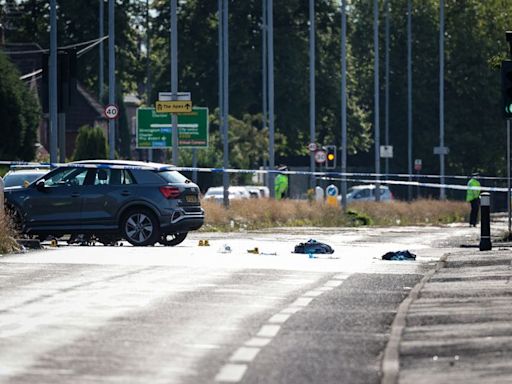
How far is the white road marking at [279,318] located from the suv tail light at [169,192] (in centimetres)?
1419

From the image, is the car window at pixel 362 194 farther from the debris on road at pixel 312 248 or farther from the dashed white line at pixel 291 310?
the dashed white line at pixel 291 310

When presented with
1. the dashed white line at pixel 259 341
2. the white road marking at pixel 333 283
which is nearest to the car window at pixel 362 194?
the white road marking at pixel 333 283

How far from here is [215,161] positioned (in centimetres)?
8081

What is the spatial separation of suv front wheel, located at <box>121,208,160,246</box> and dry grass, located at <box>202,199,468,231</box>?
13698mm

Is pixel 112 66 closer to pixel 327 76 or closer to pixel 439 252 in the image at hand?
Answer: pixel 439 252

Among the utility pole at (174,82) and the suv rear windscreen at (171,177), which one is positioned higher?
the utility pole at (174,82)

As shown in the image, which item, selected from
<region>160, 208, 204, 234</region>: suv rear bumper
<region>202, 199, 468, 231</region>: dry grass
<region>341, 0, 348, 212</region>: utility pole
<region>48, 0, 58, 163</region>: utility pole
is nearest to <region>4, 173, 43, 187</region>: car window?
<region>160, 208, 204, 234</region>: suv rear bumper

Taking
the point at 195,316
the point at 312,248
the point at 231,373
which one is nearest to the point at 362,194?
the point at 312,248

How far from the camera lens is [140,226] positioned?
3091 centimetres

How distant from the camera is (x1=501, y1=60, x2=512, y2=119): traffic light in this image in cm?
2631

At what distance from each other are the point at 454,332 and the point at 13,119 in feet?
162

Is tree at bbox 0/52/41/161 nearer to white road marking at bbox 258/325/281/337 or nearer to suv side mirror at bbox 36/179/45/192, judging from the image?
suv side mirror at bbox 36/179/45/192

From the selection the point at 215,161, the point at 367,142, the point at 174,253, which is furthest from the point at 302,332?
the point at 367,142

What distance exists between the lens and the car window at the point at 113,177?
3092 cm
